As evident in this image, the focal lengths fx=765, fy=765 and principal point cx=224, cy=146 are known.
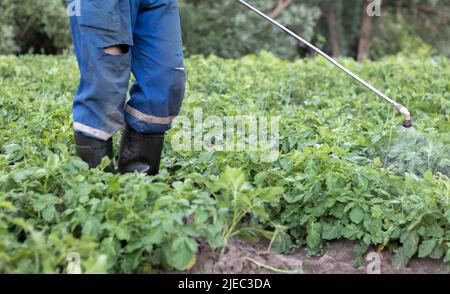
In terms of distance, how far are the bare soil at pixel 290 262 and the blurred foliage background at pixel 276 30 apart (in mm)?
6033

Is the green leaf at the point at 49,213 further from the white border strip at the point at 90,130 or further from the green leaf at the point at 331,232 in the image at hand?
the green leaf at the point at 331,232

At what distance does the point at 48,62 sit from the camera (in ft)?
25.3

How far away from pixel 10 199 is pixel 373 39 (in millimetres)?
17165

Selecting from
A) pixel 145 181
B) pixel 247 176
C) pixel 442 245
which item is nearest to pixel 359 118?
pixel 247 176

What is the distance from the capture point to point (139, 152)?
3.91 m

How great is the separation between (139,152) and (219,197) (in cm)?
79

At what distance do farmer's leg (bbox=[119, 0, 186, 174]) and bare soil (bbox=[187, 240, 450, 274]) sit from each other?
2.73ft

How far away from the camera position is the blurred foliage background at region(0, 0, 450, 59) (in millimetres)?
11688

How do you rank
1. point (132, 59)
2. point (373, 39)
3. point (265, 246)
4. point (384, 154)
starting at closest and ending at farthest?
point (265, 246) < point (132, 59) < point (384, 154) < point (373, 39)

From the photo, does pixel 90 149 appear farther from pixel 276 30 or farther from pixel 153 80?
pixel 276 30

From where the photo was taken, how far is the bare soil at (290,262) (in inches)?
120

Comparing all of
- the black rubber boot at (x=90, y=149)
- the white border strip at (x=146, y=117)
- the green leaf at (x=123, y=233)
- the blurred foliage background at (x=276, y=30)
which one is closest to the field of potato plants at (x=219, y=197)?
the green leaf at (x=123, y=233)

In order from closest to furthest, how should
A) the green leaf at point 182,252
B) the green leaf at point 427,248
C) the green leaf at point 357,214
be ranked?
the green leaf at point 182,252
the green leaf at point 427,248
the green leaf at point 357,214

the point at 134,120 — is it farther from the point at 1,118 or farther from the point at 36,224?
the point at 1,118
